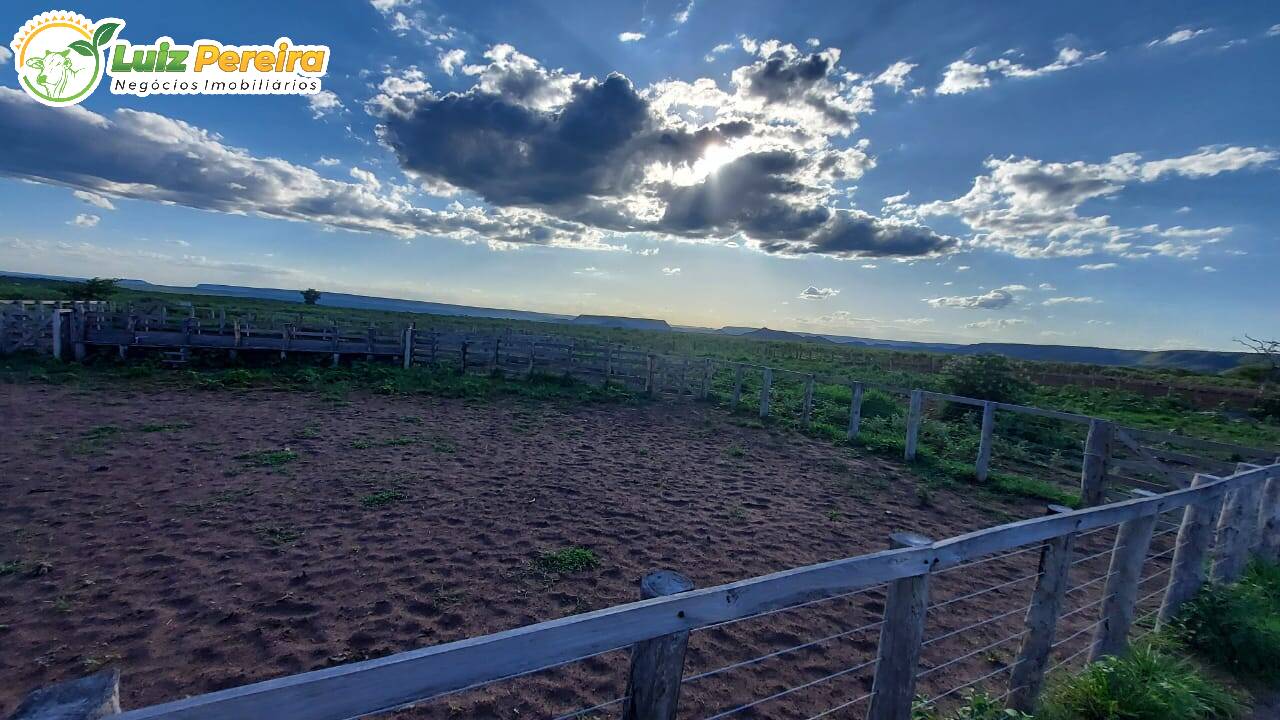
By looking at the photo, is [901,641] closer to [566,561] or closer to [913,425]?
[566,561]

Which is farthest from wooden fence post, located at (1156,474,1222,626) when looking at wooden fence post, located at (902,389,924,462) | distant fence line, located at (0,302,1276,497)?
distant fence line, located at (0,302,1276,497)

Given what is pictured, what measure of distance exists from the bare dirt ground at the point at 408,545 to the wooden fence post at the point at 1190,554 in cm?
109

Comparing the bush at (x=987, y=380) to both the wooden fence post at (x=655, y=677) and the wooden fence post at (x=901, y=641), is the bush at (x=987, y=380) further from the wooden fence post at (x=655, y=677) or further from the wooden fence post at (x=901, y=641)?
the wooden fence post at (x=655, y=677)

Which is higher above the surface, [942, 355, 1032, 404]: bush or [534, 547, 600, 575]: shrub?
[942, 355, 1032, 404]: bush

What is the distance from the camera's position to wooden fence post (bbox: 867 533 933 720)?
7.83 ft

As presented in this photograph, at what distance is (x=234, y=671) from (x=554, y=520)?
125 inches

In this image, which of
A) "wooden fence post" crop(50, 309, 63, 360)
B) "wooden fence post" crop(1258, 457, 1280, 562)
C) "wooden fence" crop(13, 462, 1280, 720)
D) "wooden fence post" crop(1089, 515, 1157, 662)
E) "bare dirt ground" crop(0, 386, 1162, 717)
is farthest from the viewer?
"wooden fence post" crop(50, 309, 63, 360)

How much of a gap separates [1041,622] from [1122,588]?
1081 millimetres

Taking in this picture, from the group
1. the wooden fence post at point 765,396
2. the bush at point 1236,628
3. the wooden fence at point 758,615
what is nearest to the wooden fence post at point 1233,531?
the wooden fence at point 758,615

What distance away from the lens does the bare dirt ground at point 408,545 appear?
11.9 feet

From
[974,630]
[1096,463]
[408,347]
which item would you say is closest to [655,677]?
[974,630]

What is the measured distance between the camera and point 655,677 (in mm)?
1771

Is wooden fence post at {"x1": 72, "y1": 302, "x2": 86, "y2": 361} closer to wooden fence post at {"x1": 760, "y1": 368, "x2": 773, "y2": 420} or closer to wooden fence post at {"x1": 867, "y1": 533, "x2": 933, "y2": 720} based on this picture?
wooden fence post at {"x1": 760, "y1": 368, "x2": 773, "y2": 420}

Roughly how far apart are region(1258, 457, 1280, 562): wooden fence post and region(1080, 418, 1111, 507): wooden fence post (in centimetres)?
243
